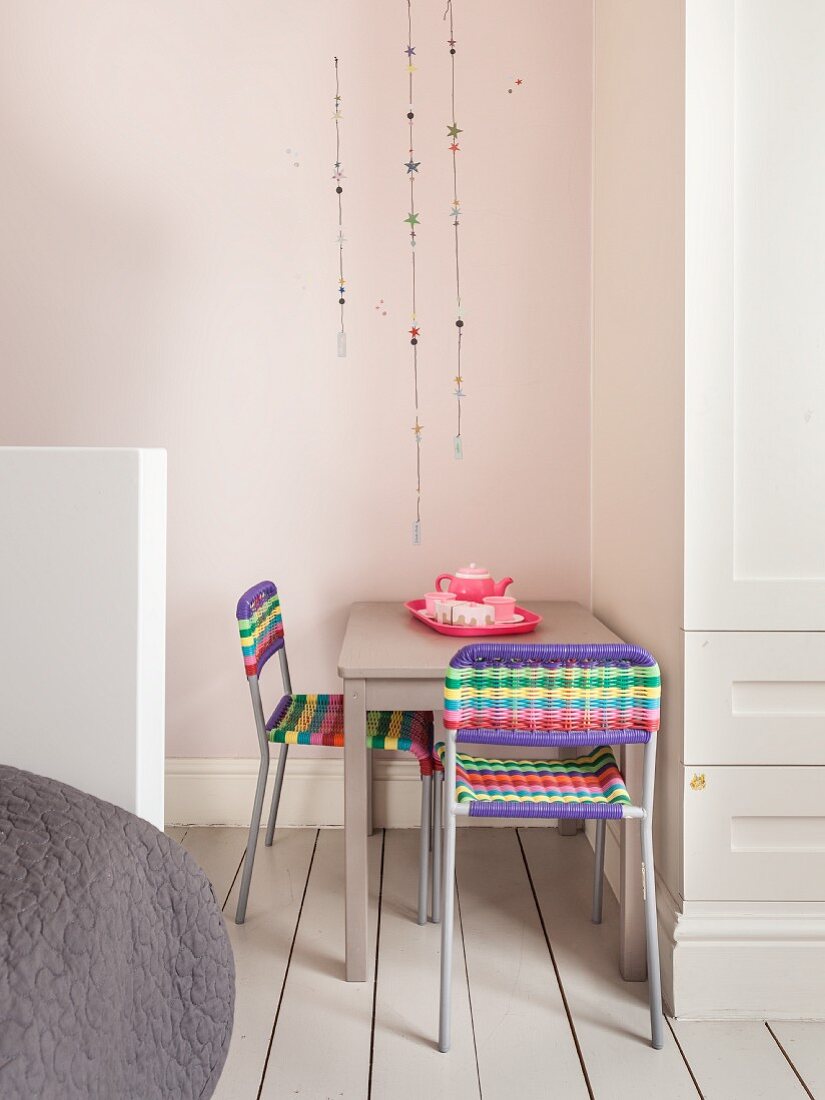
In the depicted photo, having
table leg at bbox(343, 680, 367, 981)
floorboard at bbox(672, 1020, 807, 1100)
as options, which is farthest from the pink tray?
floorboard at bbox(672, 1020, 807, 1100)

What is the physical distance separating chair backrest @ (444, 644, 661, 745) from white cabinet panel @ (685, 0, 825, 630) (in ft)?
0.60

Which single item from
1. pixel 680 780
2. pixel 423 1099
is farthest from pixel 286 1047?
pixel 680 780

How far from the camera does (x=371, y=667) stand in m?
1.80

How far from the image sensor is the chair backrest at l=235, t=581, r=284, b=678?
200cm

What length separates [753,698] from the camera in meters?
1.68

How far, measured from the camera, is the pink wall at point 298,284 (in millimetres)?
2494

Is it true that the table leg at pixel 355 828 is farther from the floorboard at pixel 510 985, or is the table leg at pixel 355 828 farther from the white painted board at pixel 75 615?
the white painted board at pixel 75 615

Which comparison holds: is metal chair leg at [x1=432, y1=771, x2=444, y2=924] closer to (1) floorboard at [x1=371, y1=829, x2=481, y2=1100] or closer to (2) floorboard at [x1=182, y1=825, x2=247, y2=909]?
(1) floorboard at [x1=371, y1=829, x2=481, y2=1100]

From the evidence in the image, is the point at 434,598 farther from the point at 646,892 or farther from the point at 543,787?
the point at 646,892

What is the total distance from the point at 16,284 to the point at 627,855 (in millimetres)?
2078

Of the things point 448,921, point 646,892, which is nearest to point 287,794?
point 448,921

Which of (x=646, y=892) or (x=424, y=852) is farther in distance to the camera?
(x=424, y=852)

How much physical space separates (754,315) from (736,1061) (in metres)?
1.25

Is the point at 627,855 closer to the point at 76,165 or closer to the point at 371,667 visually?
the point at 371,667
